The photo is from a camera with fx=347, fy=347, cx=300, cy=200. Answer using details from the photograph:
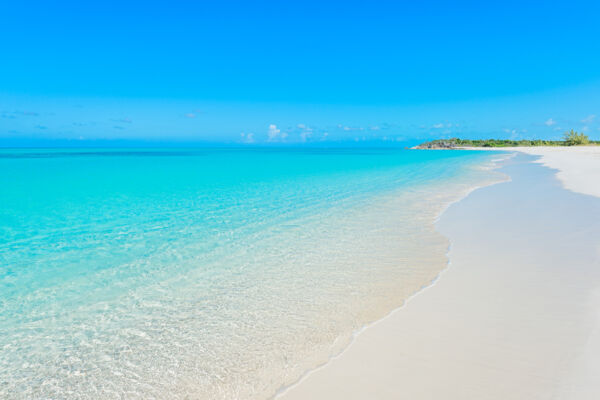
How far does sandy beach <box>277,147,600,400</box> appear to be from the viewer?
285 cm

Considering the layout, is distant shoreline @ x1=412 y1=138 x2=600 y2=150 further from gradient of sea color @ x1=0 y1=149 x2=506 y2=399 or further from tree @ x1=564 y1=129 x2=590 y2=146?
gradient of sea color @ x1=0 y1=149 x2=506 y2=399

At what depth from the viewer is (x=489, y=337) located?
11.6 ft

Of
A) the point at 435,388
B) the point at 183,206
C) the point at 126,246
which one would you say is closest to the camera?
the point at 435,388

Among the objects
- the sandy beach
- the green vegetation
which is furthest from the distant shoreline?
the sandy beach

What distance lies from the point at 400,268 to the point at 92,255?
5.87m

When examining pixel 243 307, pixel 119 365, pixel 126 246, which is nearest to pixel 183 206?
pixel 126 246

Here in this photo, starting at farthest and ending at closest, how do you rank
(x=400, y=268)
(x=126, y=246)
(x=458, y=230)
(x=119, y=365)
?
1. (x=458, y=230)
2. (x=126, y=246)
3. (x=400, y=268)
4. (x=119, y=365)

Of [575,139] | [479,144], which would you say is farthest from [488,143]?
[575,139]

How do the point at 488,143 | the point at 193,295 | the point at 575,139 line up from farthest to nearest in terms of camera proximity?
1. the point at 488,143
2. the point at 575,139
3. the point at 193,295

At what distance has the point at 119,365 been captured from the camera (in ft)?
11.1

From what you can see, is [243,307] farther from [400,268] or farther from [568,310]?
[568,310]

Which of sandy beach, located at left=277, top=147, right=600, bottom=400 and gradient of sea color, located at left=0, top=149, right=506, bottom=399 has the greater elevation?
sandy beach, located at left=277, top=147, right=600, bottom=400

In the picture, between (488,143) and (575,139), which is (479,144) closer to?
(488,143)

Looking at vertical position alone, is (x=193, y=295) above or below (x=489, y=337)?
below
